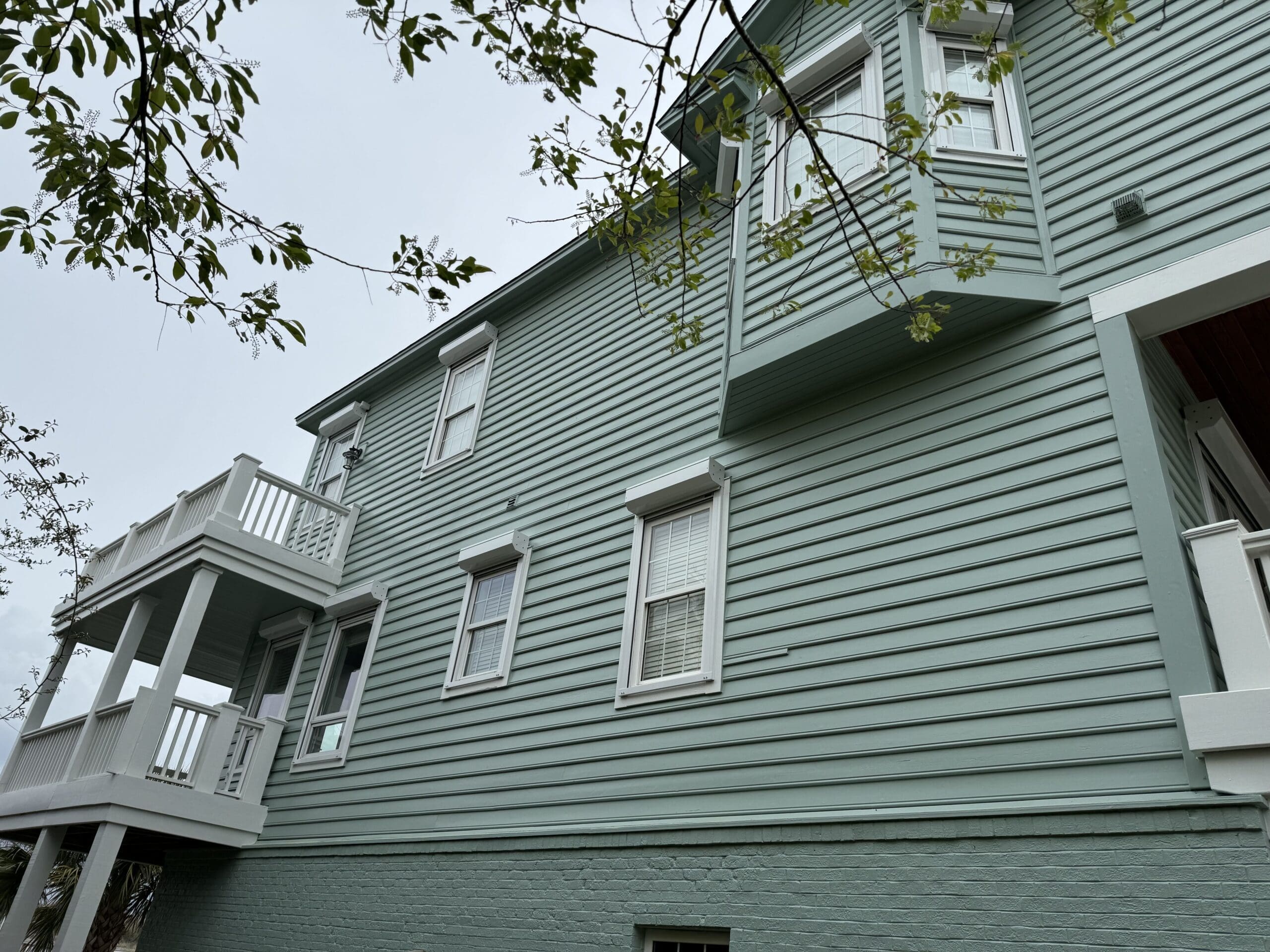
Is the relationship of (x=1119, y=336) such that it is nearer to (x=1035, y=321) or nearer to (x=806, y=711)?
(x=1035, y=321)

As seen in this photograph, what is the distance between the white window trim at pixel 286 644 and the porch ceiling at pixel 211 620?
0.17 m

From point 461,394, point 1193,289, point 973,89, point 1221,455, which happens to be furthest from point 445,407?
point 1193,289

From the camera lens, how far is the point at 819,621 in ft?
21.3

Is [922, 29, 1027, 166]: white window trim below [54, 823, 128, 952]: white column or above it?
above

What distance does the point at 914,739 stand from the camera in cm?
557

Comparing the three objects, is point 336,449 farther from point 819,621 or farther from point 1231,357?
point 1231,357

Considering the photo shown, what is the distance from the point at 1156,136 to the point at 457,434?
8953 mm

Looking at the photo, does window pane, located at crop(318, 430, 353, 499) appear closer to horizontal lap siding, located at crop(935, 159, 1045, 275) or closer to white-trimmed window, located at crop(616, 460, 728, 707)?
white-trimmed window, located at crop(616, 460, 728, 707)

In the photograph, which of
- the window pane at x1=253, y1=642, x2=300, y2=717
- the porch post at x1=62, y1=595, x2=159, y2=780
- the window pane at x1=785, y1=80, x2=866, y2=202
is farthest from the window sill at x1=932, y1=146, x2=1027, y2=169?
the porch post at x1=62, y1=595, x2=159, y2=780

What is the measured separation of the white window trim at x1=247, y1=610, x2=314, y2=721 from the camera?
1201 cm

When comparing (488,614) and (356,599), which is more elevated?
(356,599)

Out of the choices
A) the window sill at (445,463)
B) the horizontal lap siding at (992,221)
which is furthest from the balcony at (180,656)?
the horizontal lap siding at (992,221)

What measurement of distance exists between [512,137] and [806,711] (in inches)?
169

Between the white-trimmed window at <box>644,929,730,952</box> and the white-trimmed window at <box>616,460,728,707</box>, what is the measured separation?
1.69 metres
